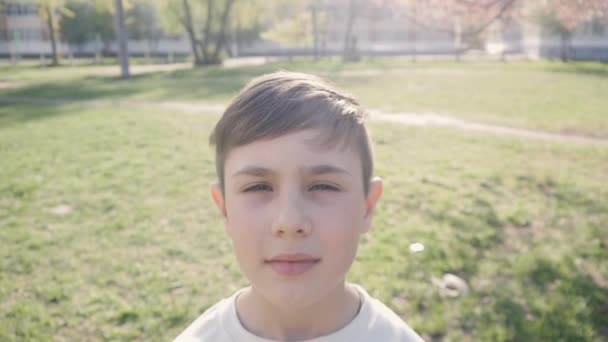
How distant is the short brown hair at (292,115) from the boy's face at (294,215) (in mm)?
37

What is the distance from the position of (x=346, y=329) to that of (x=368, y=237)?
3.41 m

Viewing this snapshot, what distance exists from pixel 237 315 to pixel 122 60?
25752mm

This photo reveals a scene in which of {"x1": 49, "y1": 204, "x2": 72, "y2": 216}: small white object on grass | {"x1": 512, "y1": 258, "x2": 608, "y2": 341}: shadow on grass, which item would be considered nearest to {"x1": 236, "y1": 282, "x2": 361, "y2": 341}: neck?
{"x1": 512, "y1": 258, "x2": 608, "y2": 341}: shadow on grass

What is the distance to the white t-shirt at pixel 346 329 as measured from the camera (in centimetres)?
153

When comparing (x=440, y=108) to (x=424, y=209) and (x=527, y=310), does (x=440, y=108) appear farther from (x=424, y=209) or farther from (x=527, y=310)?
(x=527, y=310)

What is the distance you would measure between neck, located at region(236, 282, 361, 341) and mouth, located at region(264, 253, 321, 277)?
27cm

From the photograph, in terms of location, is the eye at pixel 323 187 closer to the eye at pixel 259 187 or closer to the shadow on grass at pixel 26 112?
the eye at pixel 259 187

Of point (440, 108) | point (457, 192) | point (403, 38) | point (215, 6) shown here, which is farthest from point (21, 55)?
point (457, 192)

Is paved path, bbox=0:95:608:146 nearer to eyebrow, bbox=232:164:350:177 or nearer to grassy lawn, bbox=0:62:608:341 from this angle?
grassy lawn, bbox=0:62:608:341

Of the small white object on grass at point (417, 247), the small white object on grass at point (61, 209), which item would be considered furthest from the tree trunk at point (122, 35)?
the small white object on grass at point (417, 247)

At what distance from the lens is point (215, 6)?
38.4 meters

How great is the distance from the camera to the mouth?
4.49ft

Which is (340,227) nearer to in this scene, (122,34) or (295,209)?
(295,209)

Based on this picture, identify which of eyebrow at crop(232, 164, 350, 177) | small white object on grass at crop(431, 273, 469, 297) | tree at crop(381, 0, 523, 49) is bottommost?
small white object on grass at crop(431, 273, 469, 297)
